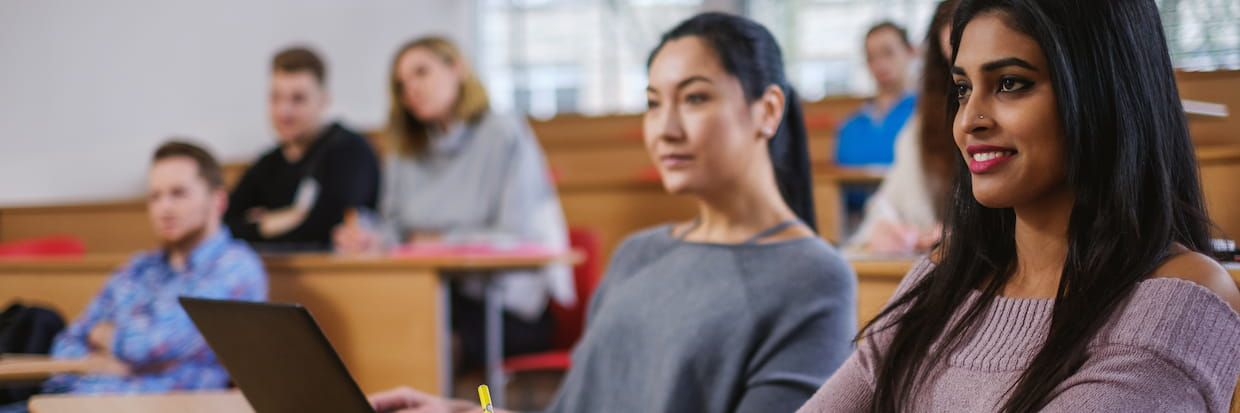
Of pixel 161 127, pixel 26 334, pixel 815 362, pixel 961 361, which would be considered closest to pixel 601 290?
pixel 815 362

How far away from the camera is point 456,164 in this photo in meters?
3.74

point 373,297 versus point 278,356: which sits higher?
point 278,356

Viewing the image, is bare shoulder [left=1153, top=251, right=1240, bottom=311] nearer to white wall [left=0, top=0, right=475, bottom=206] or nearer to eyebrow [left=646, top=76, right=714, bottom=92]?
eyebrow [left=646, top=76, right=714, bottom=92]

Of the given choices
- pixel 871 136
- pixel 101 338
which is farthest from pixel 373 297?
pixel 871 136

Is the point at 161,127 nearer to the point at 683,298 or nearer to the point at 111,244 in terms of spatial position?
the point at 111,244

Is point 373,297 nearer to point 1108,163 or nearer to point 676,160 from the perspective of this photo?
point 676,160

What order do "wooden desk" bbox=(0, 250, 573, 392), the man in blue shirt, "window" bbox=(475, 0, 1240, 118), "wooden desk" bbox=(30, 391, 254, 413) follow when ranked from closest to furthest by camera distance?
"wooden desk" bbox=(30, 391, 254, 413) < "wooden desk" bbox=(0, 250, 573, 392) < the man in blue shirt < "window" bbox=(475, 0, 1240, 118)

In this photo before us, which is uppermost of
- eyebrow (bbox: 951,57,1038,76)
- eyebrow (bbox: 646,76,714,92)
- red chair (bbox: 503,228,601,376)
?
eyebrow (bbox: 951,57,1038,76)

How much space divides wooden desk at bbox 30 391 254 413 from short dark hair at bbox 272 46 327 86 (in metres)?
2.22

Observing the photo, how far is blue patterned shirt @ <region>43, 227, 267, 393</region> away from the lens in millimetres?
2643

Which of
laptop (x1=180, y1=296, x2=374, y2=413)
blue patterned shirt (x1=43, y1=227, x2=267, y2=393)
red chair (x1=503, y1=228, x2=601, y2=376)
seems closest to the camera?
laptop (x1=180, y1=296, x2=374, y2=413)

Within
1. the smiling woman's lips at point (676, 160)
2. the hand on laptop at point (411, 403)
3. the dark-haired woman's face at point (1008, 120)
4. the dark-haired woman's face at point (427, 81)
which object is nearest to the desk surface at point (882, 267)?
the smiling woman's lips at point (676, 160)

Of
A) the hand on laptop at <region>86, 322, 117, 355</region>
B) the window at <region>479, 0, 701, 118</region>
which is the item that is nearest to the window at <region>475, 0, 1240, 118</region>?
the window at <region>479, 0, 701, 118</region>

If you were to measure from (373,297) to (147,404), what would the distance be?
139cm
